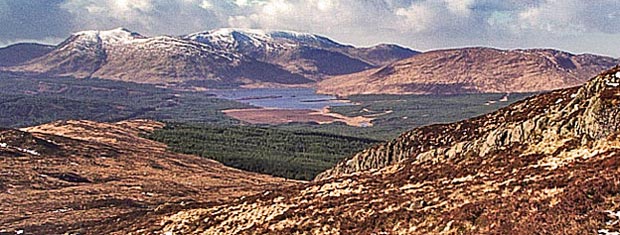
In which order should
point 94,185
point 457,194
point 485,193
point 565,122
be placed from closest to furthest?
point 485,193 → point 457,194 → point 565,122 → point 94,185

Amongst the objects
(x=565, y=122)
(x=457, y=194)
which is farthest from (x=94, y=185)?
(x=457, y=194)

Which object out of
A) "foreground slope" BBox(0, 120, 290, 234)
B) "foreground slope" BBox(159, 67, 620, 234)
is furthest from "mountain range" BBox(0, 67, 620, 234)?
"foreground slope" BBox(0, 120, 290, 234)

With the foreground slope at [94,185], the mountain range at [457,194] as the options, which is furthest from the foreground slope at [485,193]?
the foreground slope at [94,185]

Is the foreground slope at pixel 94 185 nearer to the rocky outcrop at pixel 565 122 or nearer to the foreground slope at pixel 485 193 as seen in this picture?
the foreground slope at pixel 485 193

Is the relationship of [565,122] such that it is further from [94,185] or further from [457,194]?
[94,185]

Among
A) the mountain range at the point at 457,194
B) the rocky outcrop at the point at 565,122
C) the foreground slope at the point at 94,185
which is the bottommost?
the foreground slope at the point at 94,185

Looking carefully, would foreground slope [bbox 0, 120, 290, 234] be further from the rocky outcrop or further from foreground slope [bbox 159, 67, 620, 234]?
the rocky outcrop
